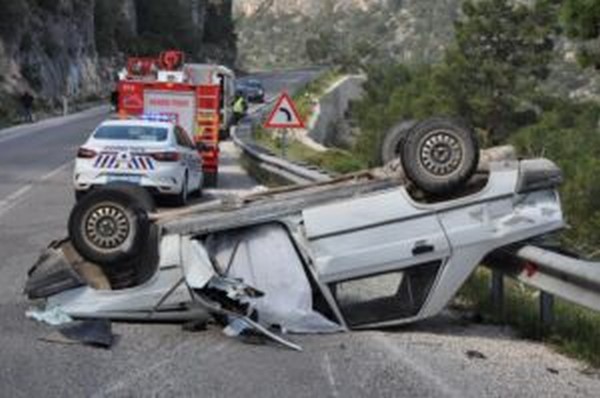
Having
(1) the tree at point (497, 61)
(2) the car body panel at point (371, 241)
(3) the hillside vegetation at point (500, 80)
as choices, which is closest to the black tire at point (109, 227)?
(2) the car body panel at point (371, 241)

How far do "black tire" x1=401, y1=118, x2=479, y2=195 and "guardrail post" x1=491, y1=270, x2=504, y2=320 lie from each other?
1.07m

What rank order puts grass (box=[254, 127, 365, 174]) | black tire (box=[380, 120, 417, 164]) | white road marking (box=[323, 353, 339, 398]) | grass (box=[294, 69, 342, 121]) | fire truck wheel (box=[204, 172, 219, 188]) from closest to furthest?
1. white road marking (box=[323, 353, 339, 398])
2. black tire (box=[380, 120, 417, 164])
3. fire truck wheel (box=[204, 172, 219, 188])
4. grass (box=[254, 127, 365, 174])
5. grass (box=[294, 69, 342, 121])

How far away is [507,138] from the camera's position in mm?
65812

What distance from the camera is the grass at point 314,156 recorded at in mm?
27148

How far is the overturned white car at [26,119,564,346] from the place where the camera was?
8.98 m

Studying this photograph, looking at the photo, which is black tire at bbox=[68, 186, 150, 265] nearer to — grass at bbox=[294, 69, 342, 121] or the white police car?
the white police car

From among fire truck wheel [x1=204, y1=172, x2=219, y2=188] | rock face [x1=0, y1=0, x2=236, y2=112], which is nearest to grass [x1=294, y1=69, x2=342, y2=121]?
rock face [x1=0, y1=0, x2=236, y2=112]

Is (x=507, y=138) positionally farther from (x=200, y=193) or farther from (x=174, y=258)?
(x=174, y=258)

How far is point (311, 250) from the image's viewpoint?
9.02 meters

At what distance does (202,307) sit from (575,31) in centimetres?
1740

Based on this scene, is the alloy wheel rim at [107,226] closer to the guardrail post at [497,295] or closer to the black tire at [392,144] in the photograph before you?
the black tire at [392,144]

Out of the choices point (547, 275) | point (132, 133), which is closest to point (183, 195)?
point (132, 133)

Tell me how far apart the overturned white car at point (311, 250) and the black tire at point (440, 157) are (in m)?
0.01

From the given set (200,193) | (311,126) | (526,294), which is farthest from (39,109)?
(526,294)
